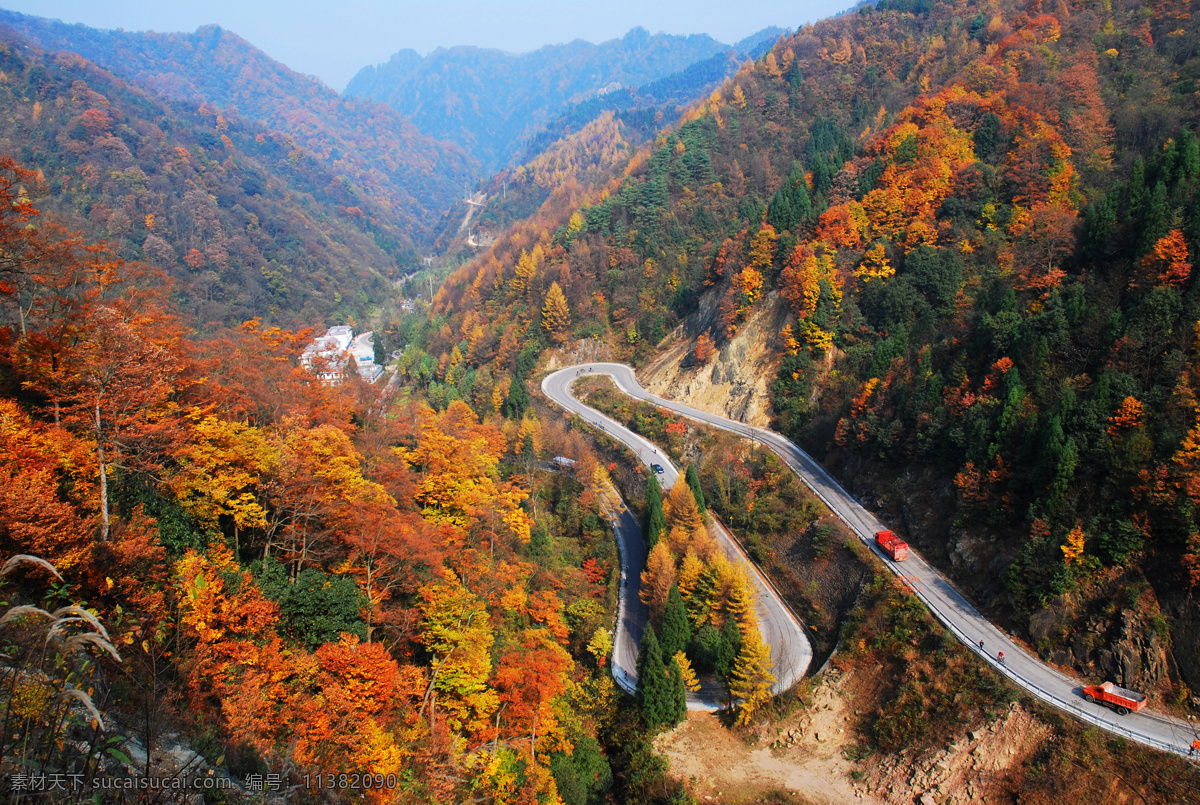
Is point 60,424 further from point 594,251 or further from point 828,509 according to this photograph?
point 594,251

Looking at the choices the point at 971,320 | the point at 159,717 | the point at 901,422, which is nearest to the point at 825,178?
the point at 971,320

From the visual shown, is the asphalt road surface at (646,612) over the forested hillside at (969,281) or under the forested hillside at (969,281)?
under

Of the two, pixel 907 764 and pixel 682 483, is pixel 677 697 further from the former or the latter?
pixel 682 483

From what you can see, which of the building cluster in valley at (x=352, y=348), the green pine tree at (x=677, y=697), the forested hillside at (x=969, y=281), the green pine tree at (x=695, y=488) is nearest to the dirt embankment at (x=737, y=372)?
the forested hillside at (x=969, y=281)

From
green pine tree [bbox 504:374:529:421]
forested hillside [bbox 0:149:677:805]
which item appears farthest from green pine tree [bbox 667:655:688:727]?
green pine tree [bbox 504:374:529:421]

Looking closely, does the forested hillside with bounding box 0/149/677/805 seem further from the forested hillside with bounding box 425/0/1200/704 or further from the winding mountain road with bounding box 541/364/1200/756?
the forested hillside with bounding box 425/0/1200/704

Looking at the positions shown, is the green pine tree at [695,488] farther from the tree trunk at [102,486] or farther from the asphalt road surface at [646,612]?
the tree trunk at [102,486]

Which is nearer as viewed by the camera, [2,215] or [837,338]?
[2,215]
